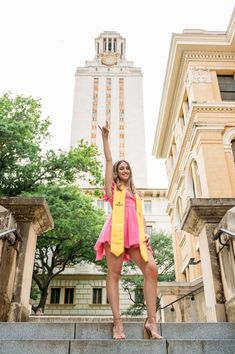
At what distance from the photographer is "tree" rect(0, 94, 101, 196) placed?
51.2ft

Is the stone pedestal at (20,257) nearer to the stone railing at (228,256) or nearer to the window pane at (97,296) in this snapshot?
the stone railing at (228,256)

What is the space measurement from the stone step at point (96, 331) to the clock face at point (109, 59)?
84.6m

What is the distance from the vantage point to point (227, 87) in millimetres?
17359

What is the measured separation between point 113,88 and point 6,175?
61.1m

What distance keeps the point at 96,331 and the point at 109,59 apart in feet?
288

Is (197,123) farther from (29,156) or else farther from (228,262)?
(228,262)

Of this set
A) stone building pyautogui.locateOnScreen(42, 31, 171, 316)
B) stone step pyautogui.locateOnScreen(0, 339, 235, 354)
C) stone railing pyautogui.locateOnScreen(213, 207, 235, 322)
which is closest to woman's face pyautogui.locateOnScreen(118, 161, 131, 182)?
stone railing pyautogui.locateOnScreen(213, 207, 235, 322)

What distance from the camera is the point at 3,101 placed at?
1666 cm

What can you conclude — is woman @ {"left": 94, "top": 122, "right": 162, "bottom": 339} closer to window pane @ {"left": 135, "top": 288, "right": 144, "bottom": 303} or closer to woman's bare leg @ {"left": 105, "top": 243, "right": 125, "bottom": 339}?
woman's bare leg @ {"left": 105, "top": 243, "right": 125, "bottom": 339}

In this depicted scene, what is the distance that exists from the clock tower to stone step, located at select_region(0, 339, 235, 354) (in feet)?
170

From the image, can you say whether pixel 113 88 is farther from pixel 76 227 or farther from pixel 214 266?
pixel 214 266

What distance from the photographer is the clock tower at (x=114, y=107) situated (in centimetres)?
6118

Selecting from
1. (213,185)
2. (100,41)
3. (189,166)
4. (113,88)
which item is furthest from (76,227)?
(100,41)

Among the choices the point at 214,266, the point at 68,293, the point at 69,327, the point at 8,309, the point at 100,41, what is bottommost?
the point at 69,327
